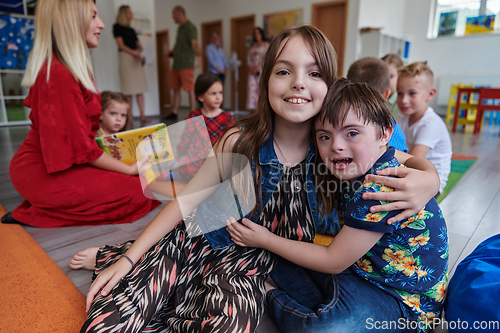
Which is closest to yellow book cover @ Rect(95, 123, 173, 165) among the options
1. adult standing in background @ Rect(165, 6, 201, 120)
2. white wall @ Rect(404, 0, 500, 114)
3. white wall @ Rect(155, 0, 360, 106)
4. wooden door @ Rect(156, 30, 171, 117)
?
adult standing in background @ Rect(165, 6, 201, 120)

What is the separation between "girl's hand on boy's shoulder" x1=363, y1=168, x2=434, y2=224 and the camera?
651mm

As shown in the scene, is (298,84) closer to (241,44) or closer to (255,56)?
(255,56)

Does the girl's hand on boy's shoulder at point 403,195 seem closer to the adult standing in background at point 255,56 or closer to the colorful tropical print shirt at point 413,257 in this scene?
the colorful tropical print shirt at point 413,257

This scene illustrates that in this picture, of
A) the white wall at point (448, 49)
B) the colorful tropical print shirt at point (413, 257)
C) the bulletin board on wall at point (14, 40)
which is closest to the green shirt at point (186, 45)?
the bulletin board on wall at point (14, 40)

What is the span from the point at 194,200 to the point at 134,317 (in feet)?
1.00

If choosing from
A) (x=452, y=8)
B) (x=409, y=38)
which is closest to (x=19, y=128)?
(x=409, y=38)

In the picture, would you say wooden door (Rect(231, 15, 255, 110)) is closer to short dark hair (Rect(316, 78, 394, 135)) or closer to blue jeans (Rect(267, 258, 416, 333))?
short dark hair (Rect(316, 78, 394, 135))

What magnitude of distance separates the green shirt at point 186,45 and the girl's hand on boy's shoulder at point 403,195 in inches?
167

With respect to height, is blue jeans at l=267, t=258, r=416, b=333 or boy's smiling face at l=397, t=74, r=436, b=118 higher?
boy's smiling face at l=397, t=74, r=436, b=118

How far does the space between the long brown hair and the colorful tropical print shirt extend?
251 mm

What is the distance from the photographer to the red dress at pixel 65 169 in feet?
4.09

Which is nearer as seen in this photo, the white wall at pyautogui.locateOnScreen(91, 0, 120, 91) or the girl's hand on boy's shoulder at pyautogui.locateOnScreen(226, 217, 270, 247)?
the girl's hand on boy's shoulder at pyautogui.locateOnScreen(226, 217, 270, 247)

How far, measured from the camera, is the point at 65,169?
133 centimetres

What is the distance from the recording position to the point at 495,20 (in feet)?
18.3
